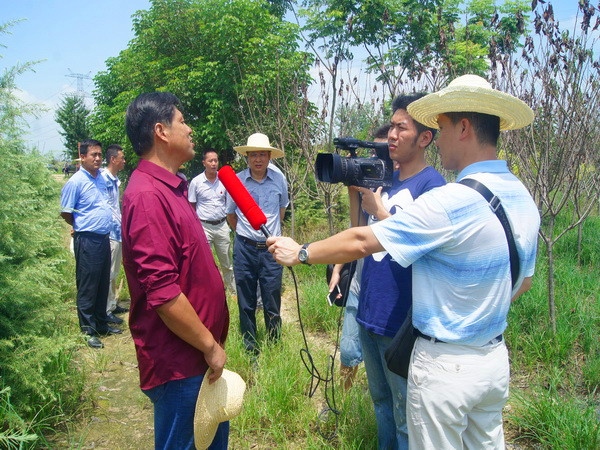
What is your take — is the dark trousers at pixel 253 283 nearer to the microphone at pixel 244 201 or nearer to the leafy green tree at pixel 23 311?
the leafy green tree at pixel 23 311

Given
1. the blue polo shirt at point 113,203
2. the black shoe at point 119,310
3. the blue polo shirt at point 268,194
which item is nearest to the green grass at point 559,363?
the blue polo shirt at point 268,194

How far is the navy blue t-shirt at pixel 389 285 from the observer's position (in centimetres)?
218

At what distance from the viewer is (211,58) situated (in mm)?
10648

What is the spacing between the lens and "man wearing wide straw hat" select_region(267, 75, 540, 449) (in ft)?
4.92

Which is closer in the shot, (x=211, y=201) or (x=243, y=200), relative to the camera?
(x=243, y=200)

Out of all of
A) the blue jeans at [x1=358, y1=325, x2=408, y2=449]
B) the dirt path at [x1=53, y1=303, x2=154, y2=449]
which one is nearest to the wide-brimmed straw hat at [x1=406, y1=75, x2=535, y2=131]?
the blue jeans at [x1=358, y1=325, x2=408, y2=449]

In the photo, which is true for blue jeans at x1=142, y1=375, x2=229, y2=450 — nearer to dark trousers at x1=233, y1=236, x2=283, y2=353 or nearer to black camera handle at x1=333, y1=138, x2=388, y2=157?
black camera handle at x1=333, y1=138, x2=388, y2=157

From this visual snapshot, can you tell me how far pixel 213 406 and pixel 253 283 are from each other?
93.2 inches

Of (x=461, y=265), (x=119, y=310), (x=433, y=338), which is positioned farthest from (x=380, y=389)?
(x=119, y=310)

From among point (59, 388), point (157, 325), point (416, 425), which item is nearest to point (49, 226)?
point (59, 388)

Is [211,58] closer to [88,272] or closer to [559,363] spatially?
[88,272]

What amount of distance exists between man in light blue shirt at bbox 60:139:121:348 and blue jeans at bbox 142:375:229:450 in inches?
125

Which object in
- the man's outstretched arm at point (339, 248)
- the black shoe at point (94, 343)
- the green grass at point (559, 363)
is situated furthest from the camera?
the black shoe at point (94, 343)

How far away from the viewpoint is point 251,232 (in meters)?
4.22
